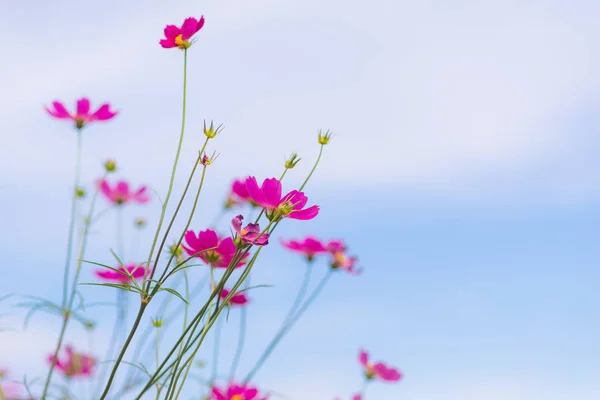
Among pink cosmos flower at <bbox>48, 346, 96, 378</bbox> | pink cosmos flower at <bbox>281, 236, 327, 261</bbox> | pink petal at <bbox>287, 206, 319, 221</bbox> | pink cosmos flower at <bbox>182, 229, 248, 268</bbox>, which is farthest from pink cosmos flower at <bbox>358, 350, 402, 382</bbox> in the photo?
pink petal at <bbox>287, 206, 319, 221</bbox>

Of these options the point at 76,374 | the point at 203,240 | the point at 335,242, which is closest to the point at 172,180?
the point at 203,240

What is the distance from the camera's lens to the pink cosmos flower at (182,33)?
4.28 feet

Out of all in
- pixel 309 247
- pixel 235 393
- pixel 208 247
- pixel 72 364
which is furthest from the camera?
pixel 72 364

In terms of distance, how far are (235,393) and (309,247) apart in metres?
0.59

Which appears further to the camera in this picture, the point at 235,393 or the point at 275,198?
the point at 235,393

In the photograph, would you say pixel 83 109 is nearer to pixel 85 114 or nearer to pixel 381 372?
pixel 85 114

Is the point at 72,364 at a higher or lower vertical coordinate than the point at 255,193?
lower

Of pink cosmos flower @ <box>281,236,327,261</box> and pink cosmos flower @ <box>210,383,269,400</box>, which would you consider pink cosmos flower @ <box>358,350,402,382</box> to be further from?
pink cosmos flower @ <box>210,383,269,400</box>

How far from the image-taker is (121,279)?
5.82 feet

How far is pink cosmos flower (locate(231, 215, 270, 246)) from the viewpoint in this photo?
1.00 metres

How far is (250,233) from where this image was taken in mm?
1021

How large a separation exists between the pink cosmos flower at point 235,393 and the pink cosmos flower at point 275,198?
19.7 inches

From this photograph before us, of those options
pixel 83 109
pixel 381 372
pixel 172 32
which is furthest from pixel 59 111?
pixel 381 372

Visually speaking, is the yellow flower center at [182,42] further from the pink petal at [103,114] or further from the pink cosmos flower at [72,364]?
the pink cosmos flower at [72,364]
